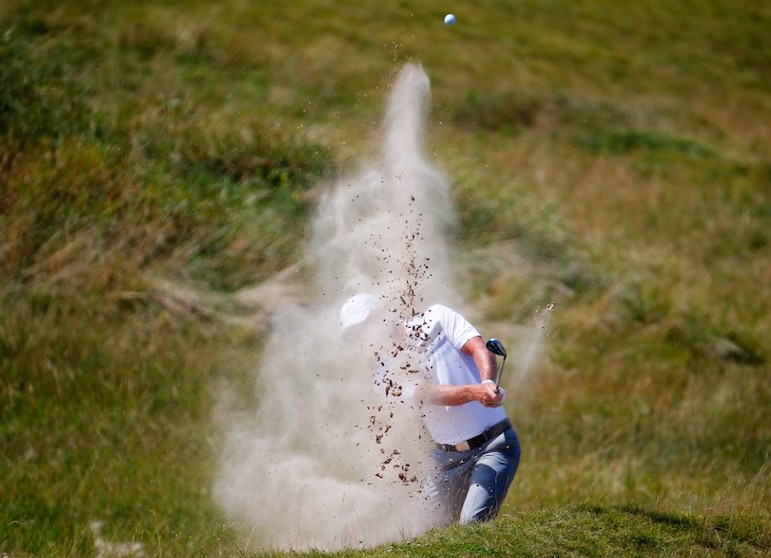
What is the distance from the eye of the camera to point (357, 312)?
7.52 metres

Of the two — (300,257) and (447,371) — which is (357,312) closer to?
(447,371)

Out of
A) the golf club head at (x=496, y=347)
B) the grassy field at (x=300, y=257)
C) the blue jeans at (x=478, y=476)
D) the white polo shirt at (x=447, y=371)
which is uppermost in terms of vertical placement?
the golf club head at (x=496, y=347)

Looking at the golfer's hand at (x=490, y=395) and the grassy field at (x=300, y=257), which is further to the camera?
the grassy field at (x=300, y=257)

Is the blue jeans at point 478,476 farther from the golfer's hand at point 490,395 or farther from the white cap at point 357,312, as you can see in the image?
the white cap at point 357,312

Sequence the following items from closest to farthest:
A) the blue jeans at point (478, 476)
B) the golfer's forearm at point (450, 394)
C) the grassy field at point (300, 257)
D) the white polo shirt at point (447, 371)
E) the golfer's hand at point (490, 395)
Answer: the golfer's hand at point (490, 395)
the golfer's forearm at point (450, 394)
the blue jeans at point (478, 476)
the white polo shirt at point (447, 371)
the grassy field at point (300, 257)

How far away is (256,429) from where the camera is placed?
10938 mm

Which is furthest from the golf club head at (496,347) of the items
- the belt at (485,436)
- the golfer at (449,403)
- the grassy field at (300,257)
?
the grassy field at (300,257)

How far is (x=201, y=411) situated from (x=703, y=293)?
34.3 feet

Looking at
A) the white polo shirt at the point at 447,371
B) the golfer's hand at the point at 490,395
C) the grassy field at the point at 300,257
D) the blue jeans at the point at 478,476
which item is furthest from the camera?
the grassy field at the point at 300,257

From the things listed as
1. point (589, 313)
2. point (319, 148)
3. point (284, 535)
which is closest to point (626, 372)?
point (589, 313)

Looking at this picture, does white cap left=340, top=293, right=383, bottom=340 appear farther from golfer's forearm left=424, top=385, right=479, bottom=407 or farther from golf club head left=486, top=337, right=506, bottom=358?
golf club head left=486, top=337, right=506, bottom=358

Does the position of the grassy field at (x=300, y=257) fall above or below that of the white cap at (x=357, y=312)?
below

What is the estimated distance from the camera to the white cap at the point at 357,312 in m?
7.49

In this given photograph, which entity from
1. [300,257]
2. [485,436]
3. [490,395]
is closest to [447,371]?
[485,436]
